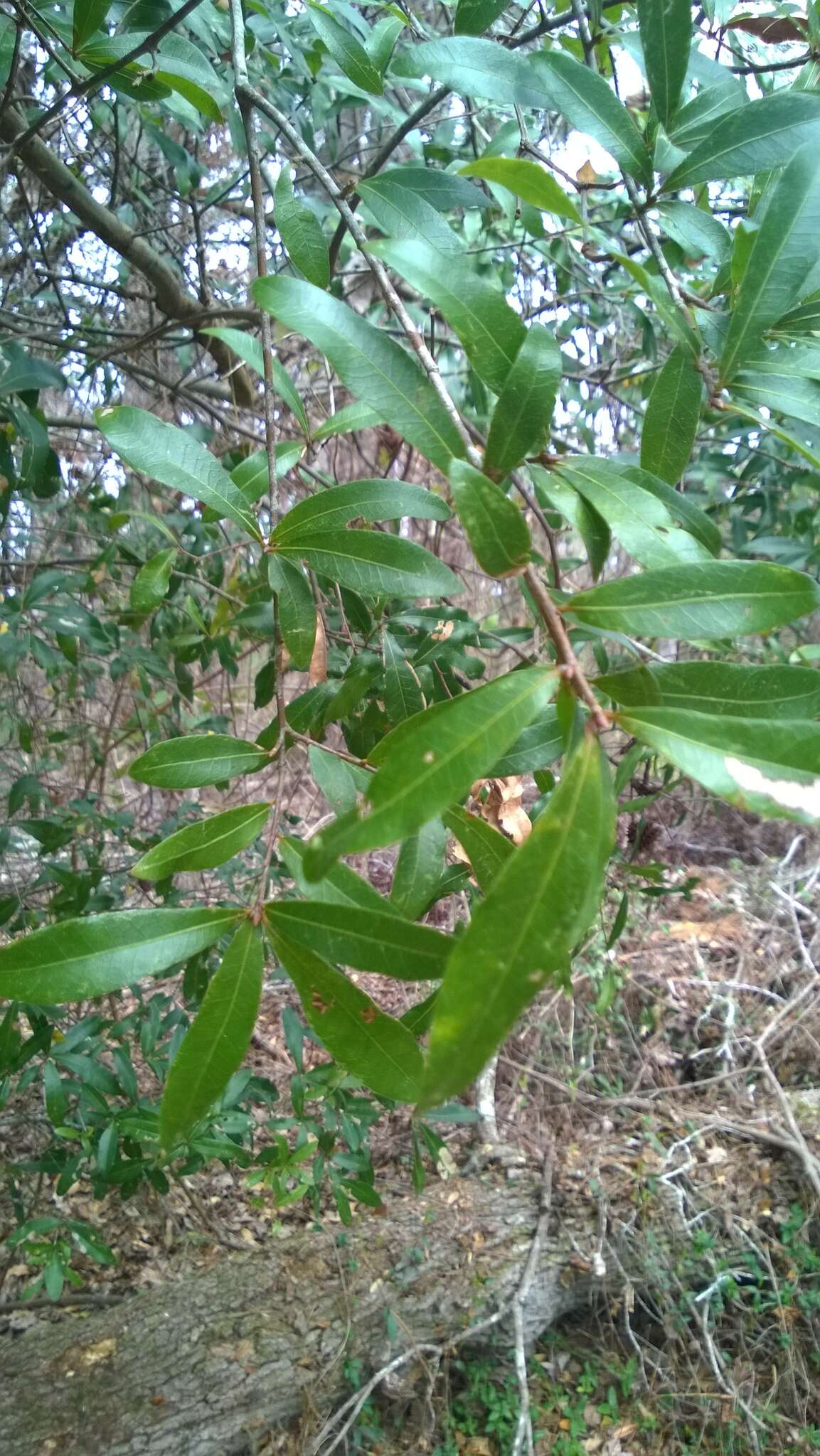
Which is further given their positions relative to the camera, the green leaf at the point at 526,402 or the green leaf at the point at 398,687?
the green leaf at the point at 398,687

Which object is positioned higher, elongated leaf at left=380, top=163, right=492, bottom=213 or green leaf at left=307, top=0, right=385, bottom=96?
green leaf at left=307, top=0, right=385, bottom=96

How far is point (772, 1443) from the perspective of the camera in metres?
2.04

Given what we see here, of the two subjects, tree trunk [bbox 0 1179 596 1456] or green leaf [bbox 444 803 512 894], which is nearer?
green leaf [bbox 444 803 512 894]

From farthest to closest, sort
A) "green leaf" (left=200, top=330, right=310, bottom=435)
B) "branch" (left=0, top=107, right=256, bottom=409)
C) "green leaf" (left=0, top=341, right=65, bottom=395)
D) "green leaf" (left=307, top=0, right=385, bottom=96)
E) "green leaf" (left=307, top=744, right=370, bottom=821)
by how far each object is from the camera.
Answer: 1. "branch" (left=0, top=107, right=256, bottom=409)
2. "green leaf" (left=0, top=341, right=65, bottom=395)
3. "green leaf" (left=307, top=0, right=385, bottom=96)
4. "green leaf" (left=200, top=330, right=310, bottom=435)
5. "green leaf" (left=307, top=744, right=370, bottom=821)

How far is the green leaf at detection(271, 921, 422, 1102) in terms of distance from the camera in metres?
0.51

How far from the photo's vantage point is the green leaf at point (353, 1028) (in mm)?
505

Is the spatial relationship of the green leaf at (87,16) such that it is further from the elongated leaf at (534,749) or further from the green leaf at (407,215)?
the elongated leaf at (534,749)

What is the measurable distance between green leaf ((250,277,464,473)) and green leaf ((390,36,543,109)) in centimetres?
35

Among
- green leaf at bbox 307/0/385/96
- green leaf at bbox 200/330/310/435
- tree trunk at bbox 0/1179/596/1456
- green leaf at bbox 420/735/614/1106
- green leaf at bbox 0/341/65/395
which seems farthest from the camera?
tree trunk at bbox 0/1179/596/1456

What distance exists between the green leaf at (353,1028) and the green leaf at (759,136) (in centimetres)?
66

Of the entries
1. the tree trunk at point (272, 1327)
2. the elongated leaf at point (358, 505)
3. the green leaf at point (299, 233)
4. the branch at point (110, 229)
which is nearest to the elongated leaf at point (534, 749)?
the elongated leaf at point (358, 505)

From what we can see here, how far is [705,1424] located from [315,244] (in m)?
2.56

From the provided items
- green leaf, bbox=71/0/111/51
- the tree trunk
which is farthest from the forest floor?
green leaf, bbox=71/0/111/51

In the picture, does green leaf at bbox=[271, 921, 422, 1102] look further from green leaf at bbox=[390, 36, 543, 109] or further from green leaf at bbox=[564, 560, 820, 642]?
green leaf at bbox=[390, 36, 543, 109]
